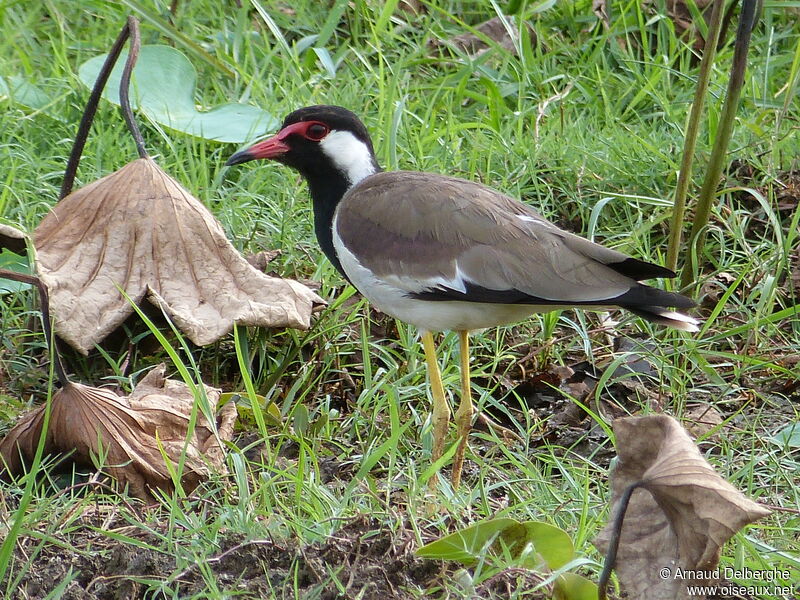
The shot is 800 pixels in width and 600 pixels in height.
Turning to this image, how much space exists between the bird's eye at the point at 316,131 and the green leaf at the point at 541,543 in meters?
1.74

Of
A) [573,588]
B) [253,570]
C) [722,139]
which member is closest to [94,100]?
[253,570]

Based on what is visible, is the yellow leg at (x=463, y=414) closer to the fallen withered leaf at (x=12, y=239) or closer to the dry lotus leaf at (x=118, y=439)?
the dry lotus leaf at (x=118, y=439)

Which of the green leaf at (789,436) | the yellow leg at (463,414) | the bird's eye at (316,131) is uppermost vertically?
the bird's eye at (316,131)

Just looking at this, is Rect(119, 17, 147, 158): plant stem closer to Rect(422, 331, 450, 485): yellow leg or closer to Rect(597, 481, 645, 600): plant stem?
Rect(422, 331, 450, 485): yellow leg

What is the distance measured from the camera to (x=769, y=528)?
2982mm

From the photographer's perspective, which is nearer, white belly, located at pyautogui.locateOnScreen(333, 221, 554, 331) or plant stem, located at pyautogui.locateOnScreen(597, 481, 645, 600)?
plant stem, located at pyautogui.locateOnScreen(597, 481, 645, 600)

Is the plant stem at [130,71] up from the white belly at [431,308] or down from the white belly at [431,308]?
up

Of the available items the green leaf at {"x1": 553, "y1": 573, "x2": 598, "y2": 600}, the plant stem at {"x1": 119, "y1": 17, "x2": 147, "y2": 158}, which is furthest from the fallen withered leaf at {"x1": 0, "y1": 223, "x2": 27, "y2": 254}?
the green leaf at {"x1": 553, "y1": 573, "x2": 598, "y2": 600}

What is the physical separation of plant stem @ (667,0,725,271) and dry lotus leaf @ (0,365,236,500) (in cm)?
191

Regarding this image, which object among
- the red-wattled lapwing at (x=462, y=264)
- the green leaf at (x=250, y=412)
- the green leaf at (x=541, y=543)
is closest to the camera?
the green leaf at (x=541, y=543)

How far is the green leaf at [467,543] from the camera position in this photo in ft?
8.56

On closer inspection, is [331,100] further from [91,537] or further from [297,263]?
[91,537]

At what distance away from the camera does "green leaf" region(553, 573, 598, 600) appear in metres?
2.52

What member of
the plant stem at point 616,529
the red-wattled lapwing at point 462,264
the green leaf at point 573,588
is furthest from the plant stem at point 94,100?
the plant stem at point 616,529
